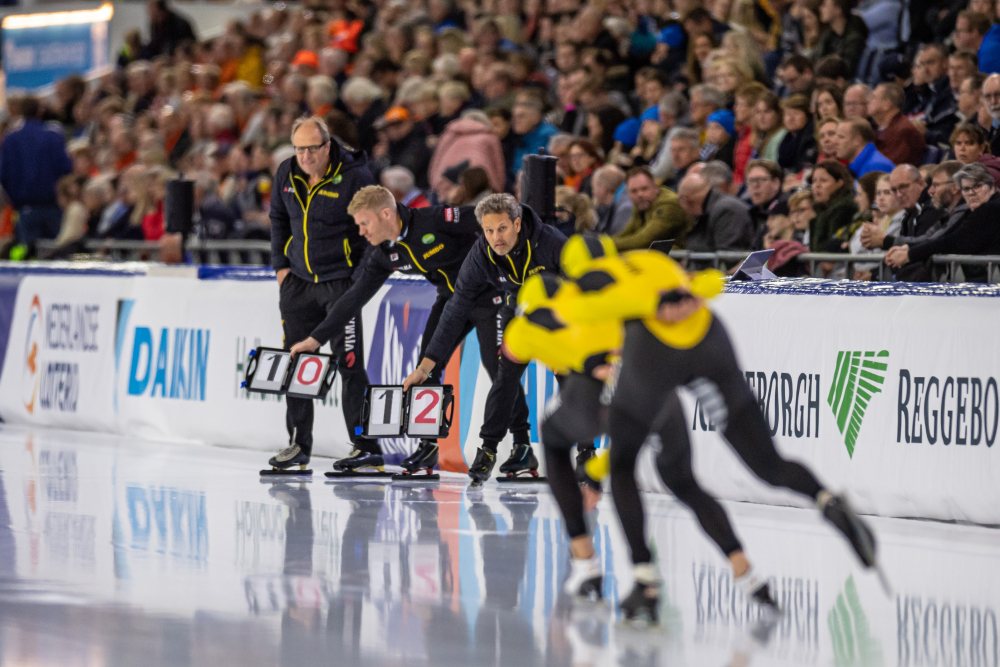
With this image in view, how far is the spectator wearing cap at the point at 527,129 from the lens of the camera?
1520cm

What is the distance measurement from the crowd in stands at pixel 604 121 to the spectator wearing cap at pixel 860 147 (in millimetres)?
12

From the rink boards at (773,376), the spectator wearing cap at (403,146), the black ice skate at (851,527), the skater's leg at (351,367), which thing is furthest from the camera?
the spectator wearing cap at (403,146)

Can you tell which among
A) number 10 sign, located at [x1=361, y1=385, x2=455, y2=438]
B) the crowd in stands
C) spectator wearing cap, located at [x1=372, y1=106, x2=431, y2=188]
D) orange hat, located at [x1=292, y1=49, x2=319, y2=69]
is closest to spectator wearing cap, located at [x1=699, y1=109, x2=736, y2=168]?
the crowd in stands

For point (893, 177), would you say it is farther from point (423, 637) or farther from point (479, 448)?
point (423, 637)

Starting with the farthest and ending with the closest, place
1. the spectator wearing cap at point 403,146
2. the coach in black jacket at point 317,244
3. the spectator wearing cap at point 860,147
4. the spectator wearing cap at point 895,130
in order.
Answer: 1. the spectator wearing cap at point 403,146
2. the spectator wearing cap at point 895,130
3. the spectator wearing cap at point 860,147
4. the coach in black jacket at point 317,244

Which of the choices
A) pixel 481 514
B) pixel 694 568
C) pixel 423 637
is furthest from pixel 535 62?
pixel 423 637

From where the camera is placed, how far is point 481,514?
9445 millimetres

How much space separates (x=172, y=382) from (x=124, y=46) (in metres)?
12.1

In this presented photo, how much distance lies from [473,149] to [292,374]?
4643 millimetres

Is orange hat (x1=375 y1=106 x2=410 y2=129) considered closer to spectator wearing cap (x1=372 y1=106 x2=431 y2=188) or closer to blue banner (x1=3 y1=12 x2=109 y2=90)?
spectator wearing cap (x1=372 y1=106 x2=431 y2=188)

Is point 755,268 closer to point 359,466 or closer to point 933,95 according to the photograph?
point 359,466

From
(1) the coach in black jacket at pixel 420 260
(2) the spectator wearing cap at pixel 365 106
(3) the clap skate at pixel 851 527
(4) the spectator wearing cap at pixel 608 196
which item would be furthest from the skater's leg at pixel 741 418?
(2) the spectator wearing cap at pixel 365 106

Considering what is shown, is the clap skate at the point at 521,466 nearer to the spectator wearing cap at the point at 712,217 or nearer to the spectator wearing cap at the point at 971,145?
the spectator wearing cap at the point at 712,217

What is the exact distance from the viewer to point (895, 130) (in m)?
12.2
